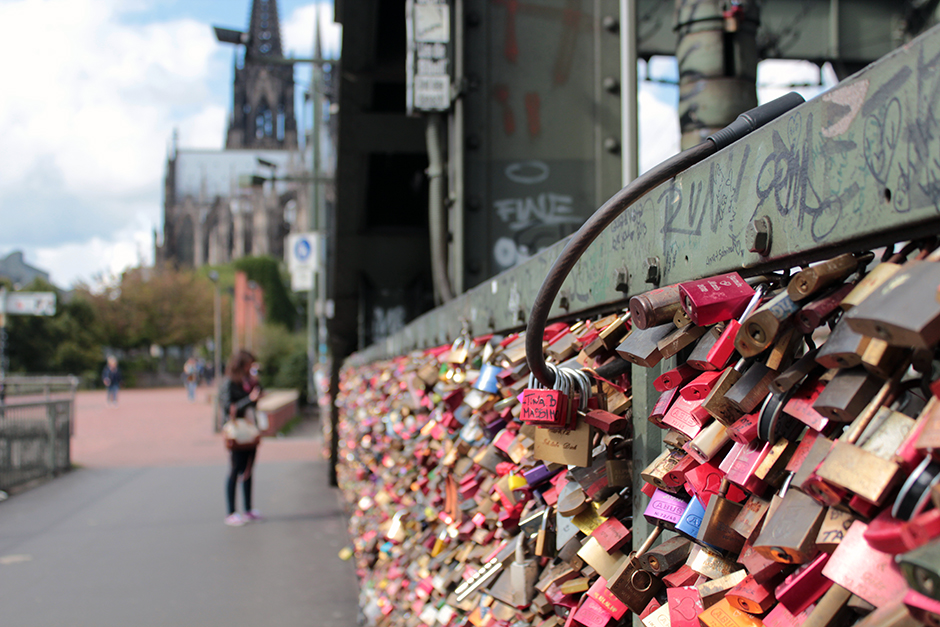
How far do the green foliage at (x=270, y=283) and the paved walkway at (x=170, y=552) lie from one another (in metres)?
69.5

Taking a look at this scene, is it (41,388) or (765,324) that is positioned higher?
(765,324)

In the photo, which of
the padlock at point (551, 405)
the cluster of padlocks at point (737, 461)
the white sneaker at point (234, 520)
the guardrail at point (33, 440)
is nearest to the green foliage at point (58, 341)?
the guardrail at point (33, 440)

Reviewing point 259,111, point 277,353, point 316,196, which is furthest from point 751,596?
point 259,111

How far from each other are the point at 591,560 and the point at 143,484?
1125 centimetres

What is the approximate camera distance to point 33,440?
11406mm

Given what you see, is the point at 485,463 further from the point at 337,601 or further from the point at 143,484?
the point at 143,484

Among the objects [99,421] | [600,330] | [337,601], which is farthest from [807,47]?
[99,421]

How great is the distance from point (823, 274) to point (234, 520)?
331 inches

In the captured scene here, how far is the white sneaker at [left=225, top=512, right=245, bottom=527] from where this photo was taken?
8.41 meters

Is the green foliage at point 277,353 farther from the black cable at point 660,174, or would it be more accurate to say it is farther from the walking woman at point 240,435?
the black cable at point 660,174

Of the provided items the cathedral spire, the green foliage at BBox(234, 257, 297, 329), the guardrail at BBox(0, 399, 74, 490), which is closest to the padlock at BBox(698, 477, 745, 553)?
the guardrail at BBox(0, 399, 74, 490)

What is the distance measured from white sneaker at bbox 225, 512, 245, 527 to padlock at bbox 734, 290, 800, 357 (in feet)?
27.0

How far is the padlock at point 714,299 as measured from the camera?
3.36 ft

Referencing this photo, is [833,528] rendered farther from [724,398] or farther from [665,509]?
[665,509]
